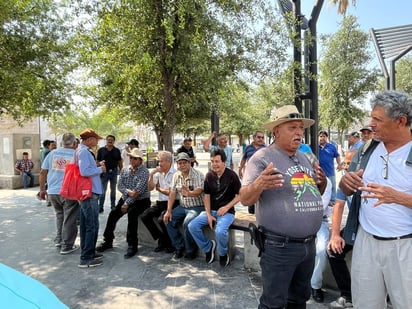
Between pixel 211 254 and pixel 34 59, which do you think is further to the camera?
pixel 34 59

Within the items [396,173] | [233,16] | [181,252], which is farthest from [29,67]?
[396,173]

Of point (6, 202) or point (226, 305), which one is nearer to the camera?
point (226, 305)

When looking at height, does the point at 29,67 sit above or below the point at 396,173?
above

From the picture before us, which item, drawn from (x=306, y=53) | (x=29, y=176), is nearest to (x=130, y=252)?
(x=306, y=53)

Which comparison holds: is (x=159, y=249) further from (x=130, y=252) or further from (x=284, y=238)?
(x=284, y=238)

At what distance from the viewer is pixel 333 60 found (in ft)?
63.5

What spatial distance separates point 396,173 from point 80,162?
12.4ft

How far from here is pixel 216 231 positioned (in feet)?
13.6

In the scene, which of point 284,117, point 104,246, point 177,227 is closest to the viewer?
point 284,117

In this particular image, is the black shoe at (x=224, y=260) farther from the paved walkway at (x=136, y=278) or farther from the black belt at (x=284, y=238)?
the black belt at (x=284, y=238)

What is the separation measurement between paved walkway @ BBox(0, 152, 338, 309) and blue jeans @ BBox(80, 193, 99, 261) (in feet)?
0.77

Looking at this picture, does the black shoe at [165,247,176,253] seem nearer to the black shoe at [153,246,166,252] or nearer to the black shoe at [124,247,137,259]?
the black shoe at [153,246,166,252]

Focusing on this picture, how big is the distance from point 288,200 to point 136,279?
258 centimetres

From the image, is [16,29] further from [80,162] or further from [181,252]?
[181,252]
